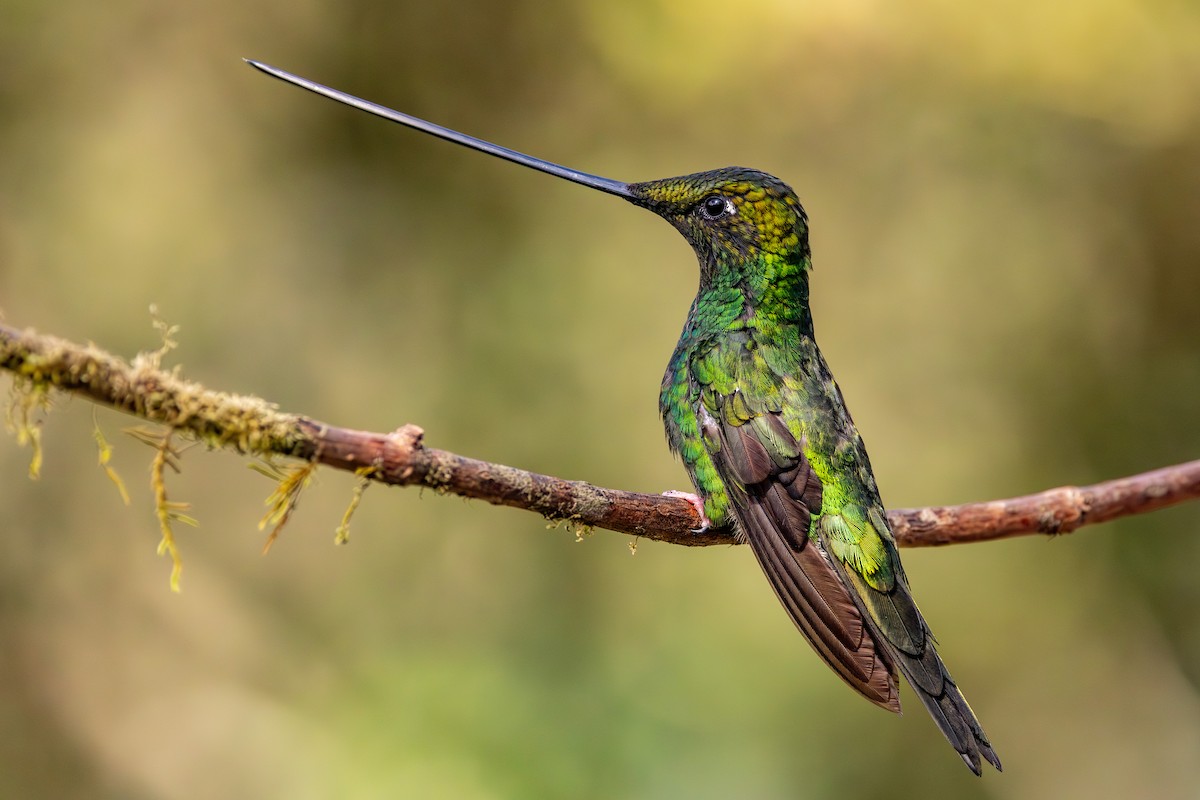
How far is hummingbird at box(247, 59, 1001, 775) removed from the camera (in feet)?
9.35

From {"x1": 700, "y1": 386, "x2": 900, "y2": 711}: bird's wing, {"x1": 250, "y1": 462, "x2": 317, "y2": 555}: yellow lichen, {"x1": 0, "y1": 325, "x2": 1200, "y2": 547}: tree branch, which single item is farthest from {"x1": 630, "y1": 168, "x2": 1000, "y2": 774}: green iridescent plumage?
{"x1": 250, "y1": 462, "x2": 317, "y2": 555}: yellow lichen

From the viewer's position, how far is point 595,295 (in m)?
6.79

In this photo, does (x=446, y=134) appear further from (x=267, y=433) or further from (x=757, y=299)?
(x=757, y=299)

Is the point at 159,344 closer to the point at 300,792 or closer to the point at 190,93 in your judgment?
the point at 190,93

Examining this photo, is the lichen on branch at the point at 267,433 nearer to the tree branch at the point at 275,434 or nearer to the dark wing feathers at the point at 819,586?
the tree branch at the point at 275,434

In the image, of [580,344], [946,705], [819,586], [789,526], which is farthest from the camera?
[580,344]

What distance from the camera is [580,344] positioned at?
21.6 ft

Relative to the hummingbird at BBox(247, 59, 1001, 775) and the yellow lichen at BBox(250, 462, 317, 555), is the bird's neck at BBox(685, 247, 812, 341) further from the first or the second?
the yellow lichen at BBox(250, 462, 317, 555)

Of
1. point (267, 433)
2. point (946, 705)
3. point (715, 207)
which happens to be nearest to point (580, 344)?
point (715, 207)

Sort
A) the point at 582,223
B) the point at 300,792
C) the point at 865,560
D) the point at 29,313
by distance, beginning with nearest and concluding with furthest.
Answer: the point at 865,560 < the point at 300,792 < the point at 29,313 < the point at 582,223

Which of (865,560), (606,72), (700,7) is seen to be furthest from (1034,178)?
(865,560)

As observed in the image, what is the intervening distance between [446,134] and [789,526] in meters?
1.57

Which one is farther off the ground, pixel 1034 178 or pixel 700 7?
pixel 700 7

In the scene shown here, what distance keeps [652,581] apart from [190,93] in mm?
4487
